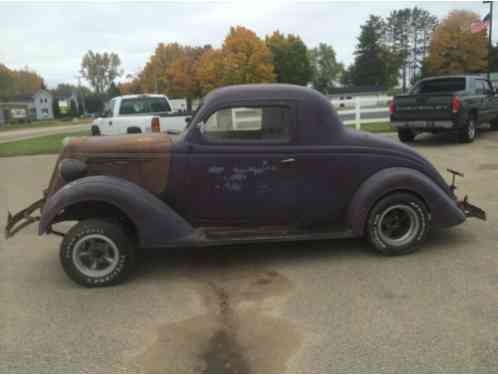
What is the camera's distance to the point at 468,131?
41.0 ft

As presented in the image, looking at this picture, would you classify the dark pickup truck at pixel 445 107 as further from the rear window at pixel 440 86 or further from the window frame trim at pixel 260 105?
the window frame trim at pixel 260 105

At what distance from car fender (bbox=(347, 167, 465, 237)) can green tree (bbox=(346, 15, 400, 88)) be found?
98.8 meters

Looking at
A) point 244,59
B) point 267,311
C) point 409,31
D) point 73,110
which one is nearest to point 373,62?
point 409,31

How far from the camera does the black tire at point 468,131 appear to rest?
12.4 m

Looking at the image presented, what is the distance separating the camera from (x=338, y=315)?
3.63 metres

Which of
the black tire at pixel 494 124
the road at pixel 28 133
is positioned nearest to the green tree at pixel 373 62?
the road at pixel 28 133

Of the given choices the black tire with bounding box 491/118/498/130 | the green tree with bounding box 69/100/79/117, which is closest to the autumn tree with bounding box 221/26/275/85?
the black tire with bounding box 491/118/498/130

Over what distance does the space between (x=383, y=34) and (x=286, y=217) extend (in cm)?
10946

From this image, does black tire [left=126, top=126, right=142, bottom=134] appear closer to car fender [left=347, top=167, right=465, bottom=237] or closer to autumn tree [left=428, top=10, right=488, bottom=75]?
car fender [left=347, top=167, right=465, bottom=237]

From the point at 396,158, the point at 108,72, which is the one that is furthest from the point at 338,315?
the point at 108,72

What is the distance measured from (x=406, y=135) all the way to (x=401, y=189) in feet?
31.4

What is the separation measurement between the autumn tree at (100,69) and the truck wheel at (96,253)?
126967mm

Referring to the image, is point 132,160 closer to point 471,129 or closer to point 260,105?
point 260,105

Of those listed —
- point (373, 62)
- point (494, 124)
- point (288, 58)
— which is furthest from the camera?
point (373, 62)
